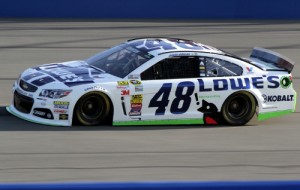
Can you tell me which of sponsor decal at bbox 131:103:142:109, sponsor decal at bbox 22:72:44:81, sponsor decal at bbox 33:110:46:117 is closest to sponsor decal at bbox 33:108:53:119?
sponsor decal at bbox 33:110:46:117

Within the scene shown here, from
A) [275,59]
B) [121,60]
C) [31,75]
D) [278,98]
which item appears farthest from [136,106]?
[275,59]

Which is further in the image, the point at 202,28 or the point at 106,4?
the point at 106,4

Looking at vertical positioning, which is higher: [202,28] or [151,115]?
[202,28]

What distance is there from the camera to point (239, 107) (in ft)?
40.9

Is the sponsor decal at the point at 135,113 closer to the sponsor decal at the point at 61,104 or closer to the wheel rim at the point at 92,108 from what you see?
the wheel rim at the point at 92,108

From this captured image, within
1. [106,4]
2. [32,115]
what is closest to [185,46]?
[32,115]

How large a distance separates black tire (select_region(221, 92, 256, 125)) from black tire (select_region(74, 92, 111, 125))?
1.97m

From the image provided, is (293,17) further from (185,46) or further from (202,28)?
(185,46)

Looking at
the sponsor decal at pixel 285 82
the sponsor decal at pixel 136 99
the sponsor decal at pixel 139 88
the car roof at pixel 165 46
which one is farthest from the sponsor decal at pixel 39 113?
the sponsor decal at pixel 285 82

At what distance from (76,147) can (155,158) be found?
3.75 ft

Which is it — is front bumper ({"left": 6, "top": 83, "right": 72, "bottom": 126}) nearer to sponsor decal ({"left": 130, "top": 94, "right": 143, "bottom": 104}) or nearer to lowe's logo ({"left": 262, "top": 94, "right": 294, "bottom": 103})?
sponsor decal ({"left": 130, "top": 94, "right": 143, "bottom": 104})

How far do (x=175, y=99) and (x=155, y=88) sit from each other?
0.38 meters

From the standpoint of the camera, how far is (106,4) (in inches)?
1026

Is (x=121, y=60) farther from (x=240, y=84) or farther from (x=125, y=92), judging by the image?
(x=240, y=84)
